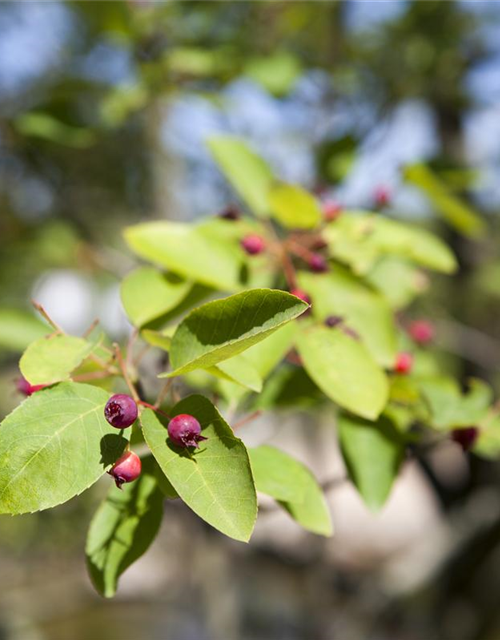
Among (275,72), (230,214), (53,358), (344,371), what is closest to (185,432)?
(53,358)

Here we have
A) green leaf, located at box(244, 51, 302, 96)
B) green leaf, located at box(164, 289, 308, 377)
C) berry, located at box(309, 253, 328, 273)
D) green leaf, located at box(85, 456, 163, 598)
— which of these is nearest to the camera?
green leaf, located at box(164, 289, 308, 377)

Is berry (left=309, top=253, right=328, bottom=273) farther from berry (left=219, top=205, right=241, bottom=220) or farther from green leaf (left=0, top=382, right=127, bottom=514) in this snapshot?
green leaf (left=0, top=382, right=127, bottom=514)

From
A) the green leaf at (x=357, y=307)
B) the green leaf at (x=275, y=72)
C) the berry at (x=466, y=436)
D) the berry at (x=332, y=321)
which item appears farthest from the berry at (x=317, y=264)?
the green leaf at (x=275, y=72)

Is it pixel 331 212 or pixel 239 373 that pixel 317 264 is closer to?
pixel 331 212

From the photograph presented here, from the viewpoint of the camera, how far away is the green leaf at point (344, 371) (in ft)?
2.22

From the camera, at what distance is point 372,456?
0.80m

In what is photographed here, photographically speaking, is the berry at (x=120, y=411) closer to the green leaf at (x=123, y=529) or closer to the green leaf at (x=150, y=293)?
the green leaf at (x=123, y=529)

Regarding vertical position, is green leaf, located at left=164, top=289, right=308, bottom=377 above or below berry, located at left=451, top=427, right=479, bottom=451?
above

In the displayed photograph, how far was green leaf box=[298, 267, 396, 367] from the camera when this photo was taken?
32.2 inches

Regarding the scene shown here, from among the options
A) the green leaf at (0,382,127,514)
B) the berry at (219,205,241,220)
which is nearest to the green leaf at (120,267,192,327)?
the berry at (219,205,241,220)

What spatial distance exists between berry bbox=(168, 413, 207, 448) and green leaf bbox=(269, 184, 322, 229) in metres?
0.43

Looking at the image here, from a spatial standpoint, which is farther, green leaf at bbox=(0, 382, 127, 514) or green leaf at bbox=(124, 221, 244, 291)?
green leaf at bbox=(124, 221, 244, 291)

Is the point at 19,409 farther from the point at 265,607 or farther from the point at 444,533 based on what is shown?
the point at 265,607

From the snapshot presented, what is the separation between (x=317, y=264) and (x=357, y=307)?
0.26 ft
